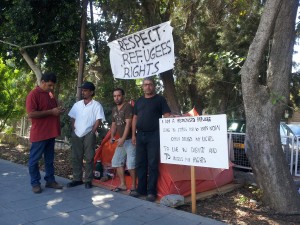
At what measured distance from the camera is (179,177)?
5750 millimetres

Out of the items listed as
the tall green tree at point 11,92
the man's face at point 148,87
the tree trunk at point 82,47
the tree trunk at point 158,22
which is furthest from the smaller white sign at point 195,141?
the tall green tree at point 11,92

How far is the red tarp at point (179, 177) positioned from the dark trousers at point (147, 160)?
0.49 feet

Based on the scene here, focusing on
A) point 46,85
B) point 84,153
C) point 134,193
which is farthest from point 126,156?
point 46,85

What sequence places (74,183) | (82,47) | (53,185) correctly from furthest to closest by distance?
(82,47), (74,183), (53,185)

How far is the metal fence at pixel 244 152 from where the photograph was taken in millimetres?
7918

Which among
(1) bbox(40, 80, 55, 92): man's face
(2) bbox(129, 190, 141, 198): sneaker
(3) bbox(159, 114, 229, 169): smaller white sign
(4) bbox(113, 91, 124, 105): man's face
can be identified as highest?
(1) bbox(40, 80, 55, 92): man's face

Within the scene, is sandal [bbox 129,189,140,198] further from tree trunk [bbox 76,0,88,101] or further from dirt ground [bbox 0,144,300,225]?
tree trunk [bbox 76,0,88,101]

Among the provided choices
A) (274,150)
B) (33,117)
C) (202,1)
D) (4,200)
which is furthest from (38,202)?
(202,1)

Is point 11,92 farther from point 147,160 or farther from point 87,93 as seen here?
point 147,160

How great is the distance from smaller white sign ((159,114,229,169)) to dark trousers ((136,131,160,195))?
0.20 metres

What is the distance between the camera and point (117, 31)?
39.0 feet

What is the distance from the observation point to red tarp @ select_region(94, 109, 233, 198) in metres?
5.66

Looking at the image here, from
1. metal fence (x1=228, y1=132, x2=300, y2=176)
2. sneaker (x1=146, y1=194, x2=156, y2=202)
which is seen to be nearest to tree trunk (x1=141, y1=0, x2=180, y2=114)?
metal fence (x1=228, y1=132, x2=300, y2=176)

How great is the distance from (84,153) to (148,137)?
146cm
